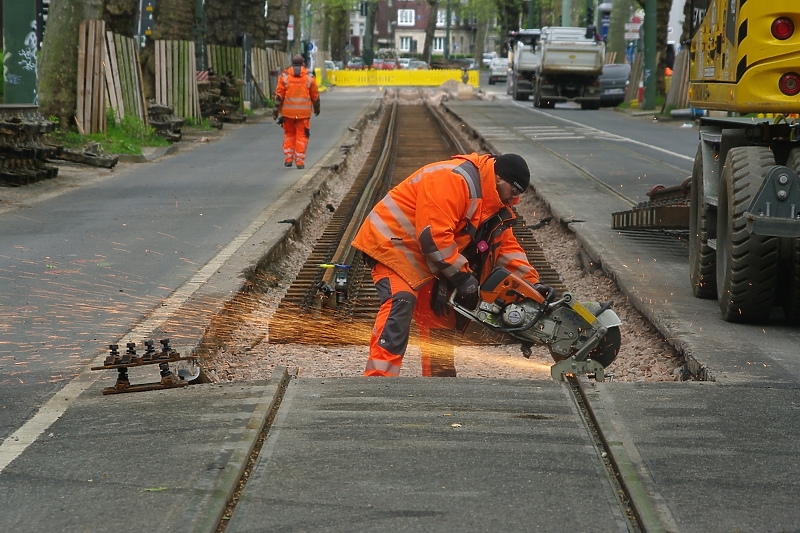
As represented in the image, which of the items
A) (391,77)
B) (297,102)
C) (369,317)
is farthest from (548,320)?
(391,77)

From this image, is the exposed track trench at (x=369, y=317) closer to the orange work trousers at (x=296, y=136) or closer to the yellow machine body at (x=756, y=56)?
the orange work trousers at (x=296, y=136)

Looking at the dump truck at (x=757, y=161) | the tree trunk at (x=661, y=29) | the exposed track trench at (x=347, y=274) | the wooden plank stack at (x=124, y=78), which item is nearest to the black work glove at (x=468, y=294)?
the dump truck at (x=757, y=161)

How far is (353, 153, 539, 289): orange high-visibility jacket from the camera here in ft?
19.1

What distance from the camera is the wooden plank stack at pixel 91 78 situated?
19.1 metres

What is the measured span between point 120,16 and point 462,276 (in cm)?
1719

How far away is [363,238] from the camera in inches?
245

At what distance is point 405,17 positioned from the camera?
145 metres

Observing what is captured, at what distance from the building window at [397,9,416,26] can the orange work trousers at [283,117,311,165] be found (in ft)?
425

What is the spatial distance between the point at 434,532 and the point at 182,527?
768 millimetres

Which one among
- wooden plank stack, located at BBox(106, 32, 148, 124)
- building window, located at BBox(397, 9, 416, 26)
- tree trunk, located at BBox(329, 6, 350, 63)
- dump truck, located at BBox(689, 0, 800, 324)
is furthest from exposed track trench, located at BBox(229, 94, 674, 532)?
building window, located at BBox(397, 9, 416, 26)

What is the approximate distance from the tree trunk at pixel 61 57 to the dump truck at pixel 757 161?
44.0 feet

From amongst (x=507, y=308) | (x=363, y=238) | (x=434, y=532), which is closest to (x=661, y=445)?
(x=434, y=532)

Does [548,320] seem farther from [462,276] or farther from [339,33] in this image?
[339,33]

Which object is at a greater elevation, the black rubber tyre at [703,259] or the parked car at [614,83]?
the parked car at [614,83]
